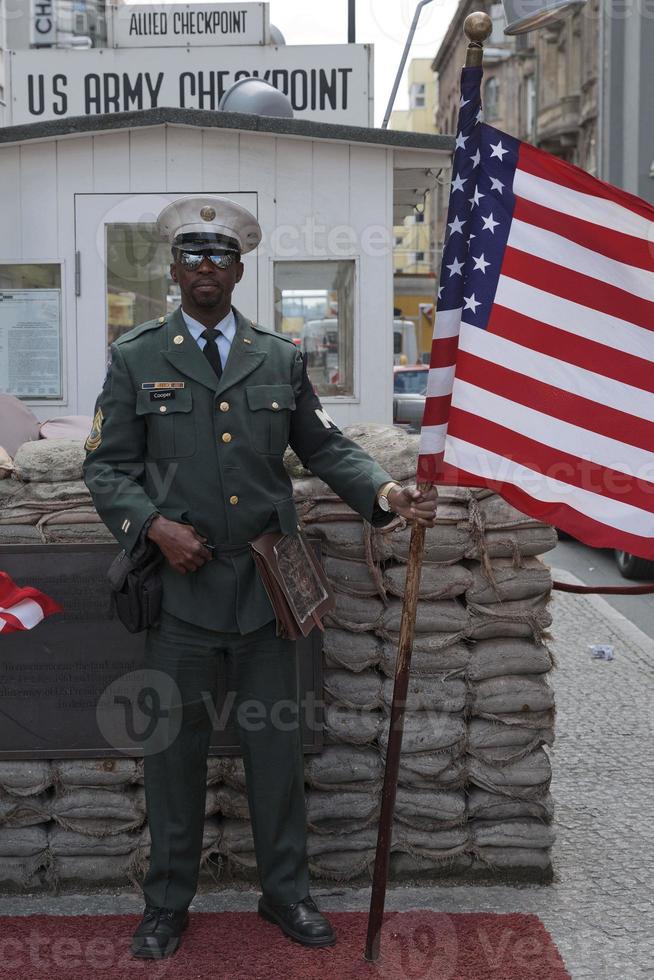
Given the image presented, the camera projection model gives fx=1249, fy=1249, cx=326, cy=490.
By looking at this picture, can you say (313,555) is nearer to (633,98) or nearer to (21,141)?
(21,141)

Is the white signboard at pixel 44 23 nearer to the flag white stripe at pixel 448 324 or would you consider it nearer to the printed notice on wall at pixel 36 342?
the printed notice on wall at pixel 36 342

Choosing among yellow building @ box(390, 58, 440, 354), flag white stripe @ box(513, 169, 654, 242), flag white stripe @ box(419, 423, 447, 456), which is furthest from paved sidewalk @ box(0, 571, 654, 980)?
yellow building @ box(390, 58, 440, 354)

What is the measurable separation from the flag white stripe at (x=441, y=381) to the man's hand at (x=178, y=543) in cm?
84

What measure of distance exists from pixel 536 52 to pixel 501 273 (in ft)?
160

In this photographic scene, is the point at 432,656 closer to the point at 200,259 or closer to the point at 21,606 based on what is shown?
the point at 21,606

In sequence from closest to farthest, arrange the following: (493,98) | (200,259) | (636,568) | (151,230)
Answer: (200,259) → (151,230) → (636,568) → (493,98)

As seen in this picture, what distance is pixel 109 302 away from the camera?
319 inches

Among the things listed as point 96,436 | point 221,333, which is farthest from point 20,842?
point 221,333

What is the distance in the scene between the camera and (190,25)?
10.2 metres

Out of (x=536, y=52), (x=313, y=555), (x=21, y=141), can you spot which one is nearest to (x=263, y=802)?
(x=313, y=555)

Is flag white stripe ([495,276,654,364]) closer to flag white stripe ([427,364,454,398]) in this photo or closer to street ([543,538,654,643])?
flag white stripe ([427,364,454,398])

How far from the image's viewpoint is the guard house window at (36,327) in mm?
8078

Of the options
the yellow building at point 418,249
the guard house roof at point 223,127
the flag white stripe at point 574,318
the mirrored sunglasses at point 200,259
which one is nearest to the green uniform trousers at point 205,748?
the mirrored sunglasses at point 200,259

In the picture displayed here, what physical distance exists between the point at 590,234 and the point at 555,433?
601 mm
